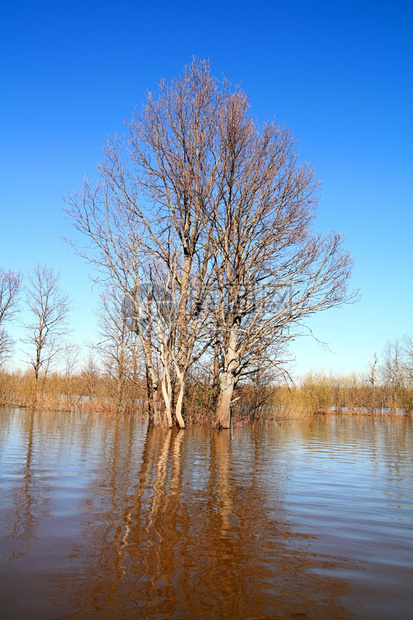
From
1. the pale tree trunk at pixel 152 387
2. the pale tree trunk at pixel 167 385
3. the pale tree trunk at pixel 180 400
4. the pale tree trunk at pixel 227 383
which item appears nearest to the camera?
the pale tree trunk at pixel 167 385

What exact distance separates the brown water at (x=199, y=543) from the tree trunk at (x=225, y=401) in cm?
997

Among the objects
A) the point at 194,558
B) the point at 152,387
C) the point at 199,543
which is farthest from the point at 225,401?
the point at 194,558

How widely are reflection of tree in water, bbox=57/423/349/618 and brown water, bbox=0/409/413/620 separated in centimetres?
1

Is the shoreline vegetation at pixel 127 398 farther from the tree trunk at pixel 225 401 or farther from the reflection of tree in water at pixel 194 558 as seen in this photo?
the reflection of tree in water at pixel 194 558

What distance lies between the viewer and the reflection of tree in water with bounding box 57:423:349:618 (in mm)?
2234

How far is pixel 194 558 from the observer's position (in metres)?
2.89

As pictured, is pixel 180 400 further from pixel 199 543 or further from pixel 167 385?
pixel 199 543

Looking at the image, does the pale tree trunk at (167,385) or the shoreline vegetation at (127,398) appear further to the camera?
the shoreline vegetation at (127,398)

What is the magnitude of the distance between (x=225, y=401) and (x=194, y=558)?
14.0 m

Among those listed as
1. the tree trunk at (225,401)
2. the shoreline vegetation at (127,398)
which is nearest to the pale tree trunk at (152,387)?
the shoreline vegetation at (127,398)

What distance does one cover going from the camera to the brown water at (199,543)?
227 centimetres

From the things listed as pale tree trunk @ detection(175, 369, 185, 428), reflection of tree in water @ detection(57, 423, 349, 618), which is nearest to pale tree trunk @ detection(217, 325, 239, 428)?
pale tree trunk @ detection(175, 369, 185, 428)

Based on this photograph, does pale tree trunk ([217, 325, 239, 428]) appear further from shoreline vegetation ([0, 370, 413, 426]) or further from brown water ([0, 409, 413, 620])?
brown water ([0, 409, 413, 620])

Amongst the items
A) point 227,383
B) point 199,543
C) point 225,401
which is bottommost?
point 199,543
